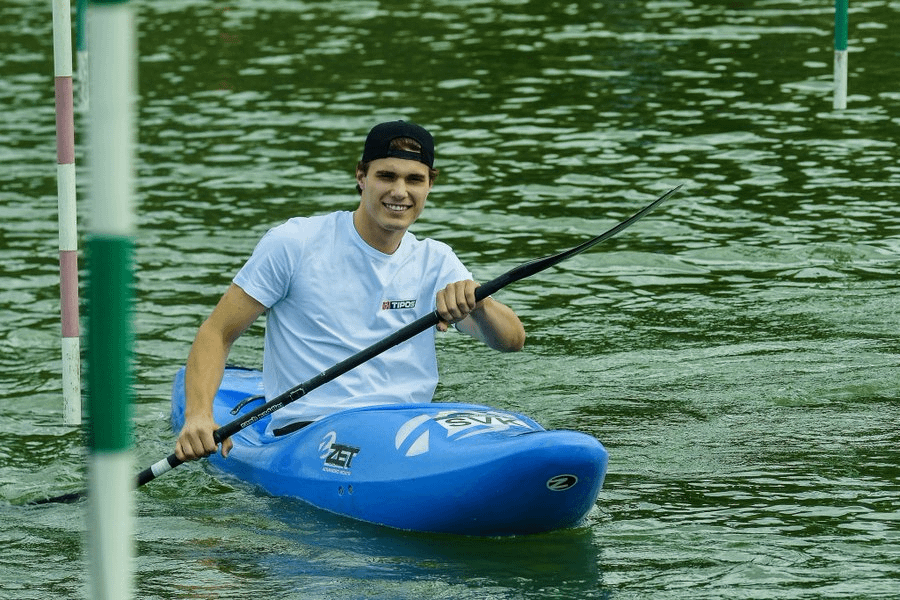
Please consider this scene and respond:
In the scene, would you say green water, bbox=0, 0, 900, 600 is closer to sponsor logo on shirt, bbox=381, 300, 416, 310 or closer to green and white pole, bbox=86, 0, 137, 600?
sponsor logo on shirt, bbox=381, 300, 416, 310

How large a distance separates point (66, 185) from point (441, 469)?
7.43ft

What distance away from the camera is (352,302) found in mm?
5805

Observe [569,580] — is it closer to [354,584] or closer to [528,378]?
[354,584]

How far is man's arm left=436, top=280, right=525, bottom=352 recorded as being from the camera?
5.27 m

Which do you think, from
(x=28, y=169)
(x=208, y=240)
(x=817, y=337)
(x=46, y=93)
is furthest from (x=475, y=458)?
(x=46, y=93)

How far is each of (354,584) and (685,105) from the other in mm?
9209

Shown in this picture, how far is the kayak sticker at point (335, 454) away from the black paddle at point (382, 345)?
7.5 inches

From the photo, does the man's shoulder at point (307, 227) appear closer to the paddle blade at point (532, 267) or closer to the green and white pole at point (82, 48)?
the paddle blade at point (532, 267)

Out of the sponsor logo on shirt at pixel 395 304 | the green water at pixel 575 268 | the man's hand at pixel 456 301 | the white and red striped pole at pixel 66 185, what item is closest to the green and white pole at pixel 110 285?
the green water at pixel 575 268

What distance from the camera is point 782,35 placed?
52.4ft

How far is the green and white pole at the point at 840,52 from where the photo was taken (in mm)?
10680

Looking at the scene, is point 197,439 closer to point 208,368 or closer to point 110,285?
point 208,368

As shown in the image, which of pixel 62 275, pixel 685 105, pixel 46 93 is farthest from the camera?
pixel 46 93

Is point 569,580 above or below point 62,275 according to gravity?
below
